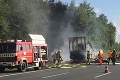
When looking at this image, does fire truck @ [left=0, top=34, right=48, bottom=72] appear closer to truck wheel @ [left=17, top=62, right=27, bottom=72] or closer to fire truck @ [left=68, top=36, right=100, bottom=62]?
truck wheel @ [left=17, top=62, right=27, bottom=72]

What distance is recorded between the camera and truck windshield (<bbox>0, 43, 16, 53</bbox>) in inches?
1029

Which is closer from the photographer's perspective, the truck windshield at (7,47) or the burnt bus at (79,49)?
the truck windshield at (7,47)

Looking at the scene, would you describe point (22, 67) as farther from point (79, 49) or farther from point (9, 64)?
point (79, 49)

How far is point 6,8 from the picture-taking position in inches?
1683

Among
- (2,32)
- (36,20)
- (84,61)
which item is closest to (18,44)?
(2,32)

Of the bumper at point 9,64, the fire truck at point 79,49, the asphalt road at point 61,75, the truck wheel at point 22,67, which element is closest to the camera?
the asphalt road at point 61,75

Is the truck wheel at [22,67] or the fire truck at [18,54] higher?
the fire truck at [18,54]

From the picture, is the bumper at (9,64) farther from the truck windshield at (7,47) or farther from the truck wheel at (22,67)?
the truck windshield at (7,47)

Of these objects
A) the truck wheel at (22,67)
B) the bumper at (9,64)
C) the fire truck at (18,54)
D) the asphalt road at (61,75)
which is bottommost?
the asphalt road at (61,75)

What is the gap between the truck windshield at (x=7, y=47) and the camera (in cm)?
2612

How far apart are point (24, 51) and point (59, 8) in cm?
3901

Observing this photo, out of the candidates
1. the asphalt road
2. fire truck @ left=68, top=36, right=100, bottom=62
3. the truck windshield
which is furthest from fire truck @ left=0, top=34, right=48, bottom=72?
fire truck @ left=68, top=36, right=100, bottom=62

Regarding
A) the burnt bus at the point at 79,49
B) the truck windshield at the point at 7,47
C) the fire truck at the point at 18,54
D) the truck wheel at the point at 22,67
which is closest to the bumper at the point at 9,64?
the fire truck at the point at 18,54

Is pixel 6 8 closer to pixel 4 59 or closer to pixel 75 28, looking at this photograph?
pixel 4 59
